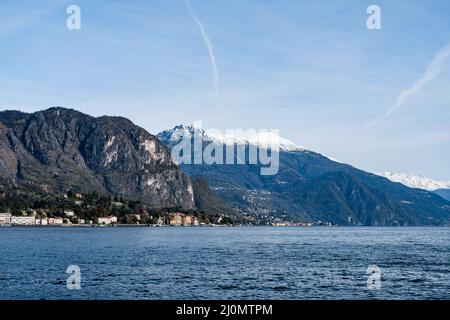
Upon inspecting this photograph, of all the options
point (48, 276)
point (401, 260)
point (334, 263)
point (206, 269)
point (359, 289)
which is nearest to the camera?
point (359, 289)

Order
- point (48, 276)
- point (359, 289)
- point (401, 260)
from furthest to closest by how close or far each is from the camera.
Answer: point (401, 260), point (48, 276), point (359, 289)
